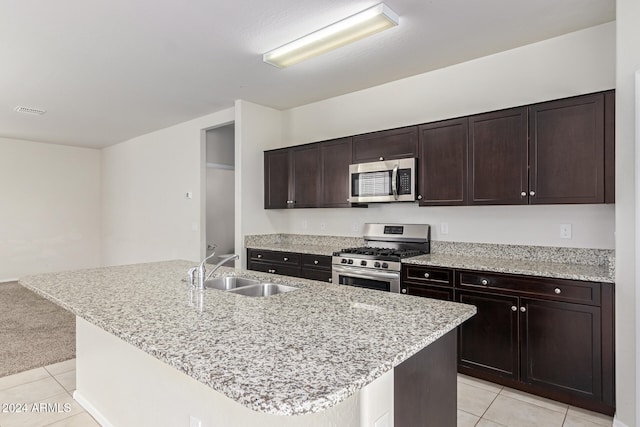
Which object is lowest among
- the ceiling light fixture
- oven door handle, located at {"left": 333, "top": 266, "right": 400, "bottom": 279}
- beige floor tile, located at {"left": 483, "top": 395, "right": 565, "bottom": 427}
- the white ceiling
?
beige floor tile, located at {"left": 483, "top": 395, "right": 565, "bottom": 427}

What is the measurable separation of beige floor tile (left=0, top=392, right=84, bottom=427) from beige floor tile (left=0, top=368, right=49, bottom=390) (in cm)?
42

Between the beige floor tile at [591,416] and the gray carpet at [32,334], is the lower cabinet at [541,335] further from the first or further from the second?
the gray carpet at [32,334]

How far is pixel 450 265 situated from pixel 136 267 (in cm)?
244

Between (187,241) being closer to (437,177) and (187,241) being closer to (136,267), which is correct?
(136,267)

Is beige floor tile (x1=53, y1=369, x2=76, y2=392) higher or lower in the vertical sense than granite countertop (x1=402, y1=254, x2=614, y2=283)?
lower

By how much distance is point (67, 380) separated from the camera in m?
2.89

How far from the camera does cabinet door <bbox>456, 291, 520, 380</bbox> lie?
8.67 feet

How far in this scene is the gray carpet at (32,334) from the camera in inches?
126

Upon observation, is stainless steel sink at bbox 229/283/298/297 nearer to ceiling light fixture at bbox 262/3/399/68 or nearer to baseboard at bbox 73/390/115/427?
baseboard at bbox 73/390/115/427

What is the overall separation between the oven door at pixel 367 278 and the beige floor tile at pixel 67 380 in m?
2.26

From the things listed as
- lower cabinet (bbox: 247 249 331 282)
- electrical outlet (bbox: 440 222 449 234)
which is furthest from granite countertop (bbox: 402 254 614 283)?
lower cabinet (bbox: 247 249 331 282)

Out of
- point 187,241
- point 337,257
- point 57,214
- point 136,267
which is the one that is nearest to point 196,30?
point 136,267

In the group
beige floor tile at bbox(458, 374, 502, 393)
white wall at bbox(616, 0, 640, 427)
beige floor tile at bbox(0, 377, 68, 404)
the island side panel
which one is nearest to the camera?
the island side panel

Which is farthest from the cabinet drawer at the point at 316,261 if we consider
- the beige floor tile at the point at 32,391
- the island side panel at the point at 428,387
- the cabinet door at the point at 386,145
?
the beige floor tile at the point at 32,391
